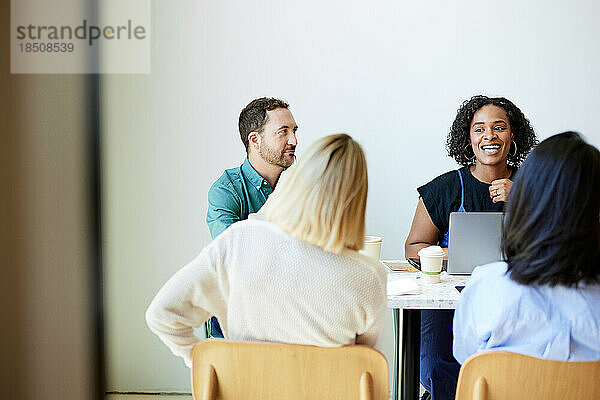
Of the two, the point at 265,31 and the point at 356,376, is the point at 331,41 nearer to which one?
the point at 265,31

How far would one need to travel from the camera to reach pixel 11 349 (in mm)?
2338

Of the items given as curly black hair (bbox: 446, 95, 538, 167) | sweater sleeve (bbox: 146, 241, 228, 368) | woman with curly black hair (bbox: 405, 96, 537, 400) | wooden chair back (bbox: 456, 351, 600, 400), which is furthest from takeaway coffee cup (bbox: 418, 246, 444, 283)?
curly black hair (bbox: 446, 95, 538, 167)

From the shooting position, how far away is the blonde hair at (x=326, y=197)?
1.28 meters

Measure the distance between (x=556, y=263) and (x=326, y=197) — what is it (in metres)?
0.51

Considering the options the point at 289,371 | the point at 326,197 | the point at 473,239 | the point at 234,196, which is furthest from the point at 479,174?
the point at 289,371

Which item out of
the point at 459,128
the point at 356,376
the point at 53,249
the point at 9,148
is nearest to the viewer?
the point at 356,376

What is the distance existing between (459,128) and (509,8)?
76 cm

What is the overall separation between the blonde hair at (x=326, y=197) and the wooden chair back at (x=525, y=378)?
37cm

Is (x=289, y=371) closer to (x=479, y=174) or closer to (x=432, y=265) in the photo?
(x=432, y=265)

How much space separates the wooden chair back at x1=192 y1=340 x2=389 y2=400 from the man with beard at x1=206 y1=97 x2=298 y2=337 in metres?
1.22

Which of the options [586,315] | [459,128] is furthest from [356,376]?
[459,128]

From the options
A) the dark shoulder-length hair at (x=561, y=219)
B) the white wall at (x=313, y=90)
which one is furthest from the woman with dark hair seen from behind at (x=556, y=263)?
the white wall at (x=313, y=90)

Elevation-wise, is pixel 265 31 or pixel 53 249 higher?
pixel 265 31

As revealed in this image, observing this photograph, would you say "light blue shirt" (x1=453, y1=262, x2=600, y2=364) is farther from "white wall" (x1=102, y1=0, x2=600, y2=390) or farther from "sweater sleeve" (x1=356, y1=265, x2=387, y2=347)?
"white wall" (x1=102, y1=0, x2=600, y2=390)
